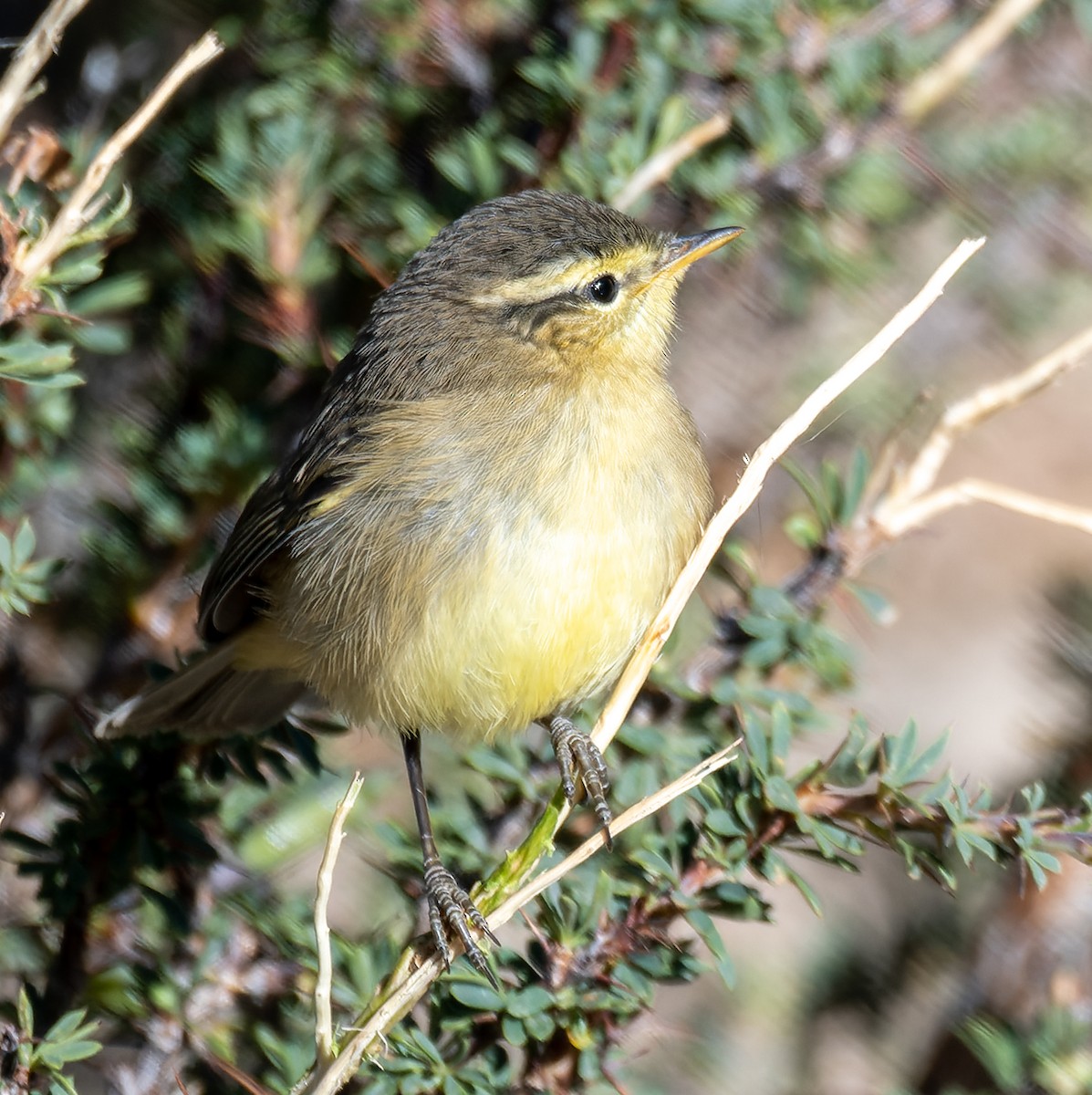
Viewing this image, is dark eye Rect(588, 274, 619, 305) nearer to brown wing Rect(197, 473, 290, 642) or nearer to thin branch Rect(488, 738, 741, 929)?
brown wing Rect(197, 473, 290, 642)

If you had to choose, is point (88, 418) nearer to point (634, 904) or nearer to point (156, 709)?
point (156, 709)

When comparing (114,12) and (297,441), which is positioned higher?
(114,12)

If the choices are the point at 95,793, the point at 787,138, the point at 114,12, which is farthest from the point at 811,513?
the point at 114,12

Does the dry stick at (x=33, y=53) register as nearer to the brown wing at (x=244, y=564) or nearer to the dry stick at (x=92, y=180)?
the dry stick at (x=92, y=180)

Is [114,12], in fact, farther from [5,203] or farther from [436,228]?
[5,203]

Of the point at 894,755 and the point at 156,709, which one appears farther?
the point at 156,709

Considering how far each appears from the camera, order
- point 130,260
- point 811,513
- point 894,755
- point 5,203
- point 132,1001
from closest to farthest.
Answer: point 894,755 → point 5,203 → point 132,1001 → point 130,260 → point 811,513

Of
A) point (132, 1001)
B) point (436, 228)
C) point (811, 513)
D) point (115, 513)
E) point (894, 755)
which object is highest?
point (436, 228)

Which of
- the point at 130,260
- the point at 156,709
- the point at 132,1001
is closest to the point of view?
the point at 132,1001
